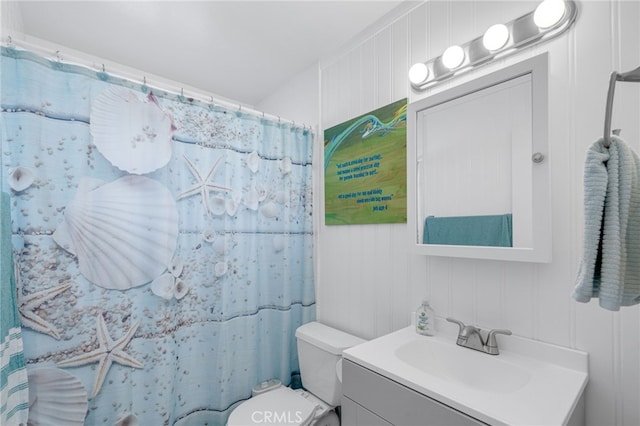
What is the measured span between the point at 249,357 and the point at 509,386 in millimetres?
1355

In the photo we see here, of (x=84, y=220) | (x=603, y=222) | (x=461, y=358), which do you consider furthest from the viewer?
(x=84, y=220)

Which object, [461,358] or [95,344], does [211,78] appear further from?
[461,358]

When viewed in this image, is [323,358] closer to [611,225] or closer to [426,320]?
[426,320]

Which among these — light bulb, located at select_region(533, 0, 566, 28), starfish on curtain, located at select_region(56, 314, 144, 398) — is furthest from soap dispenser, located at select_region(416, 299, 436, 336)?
starfish on curtain, located at select_region(56, 314, 144, 398)

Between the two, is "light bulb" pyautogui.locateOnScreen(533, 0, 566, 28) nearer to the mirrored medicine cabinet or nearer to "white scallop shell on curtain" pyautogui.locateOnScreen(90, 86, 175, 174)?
the mirrored medicine cabinet

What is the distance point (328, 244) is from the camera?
196 cm

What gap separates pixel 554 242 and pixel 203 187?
1620 millimetres

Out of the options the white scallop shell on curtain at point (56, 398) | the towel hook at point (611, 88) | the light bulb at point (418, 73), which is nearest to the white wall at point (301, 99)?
the light bulb at point (418, 73)

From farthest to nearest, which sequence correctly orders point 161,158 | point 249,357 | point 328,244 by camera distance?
point 328,244
point 249,357
point 161,158

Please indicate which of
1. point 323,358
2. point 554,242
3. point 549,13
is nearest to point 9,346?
point 323,358

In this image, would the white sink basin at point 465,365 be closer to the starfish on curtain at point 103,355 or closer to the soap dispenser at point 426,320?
the soap dispenser at point 426,320

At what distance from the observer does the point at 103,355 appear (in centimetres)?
131

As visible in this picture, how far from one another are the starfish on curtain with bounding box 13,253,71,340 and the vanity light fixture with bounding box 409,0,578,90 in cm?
188

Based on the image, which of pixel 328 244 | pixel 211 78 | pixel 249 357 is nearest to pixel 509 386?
pixel 328 244
